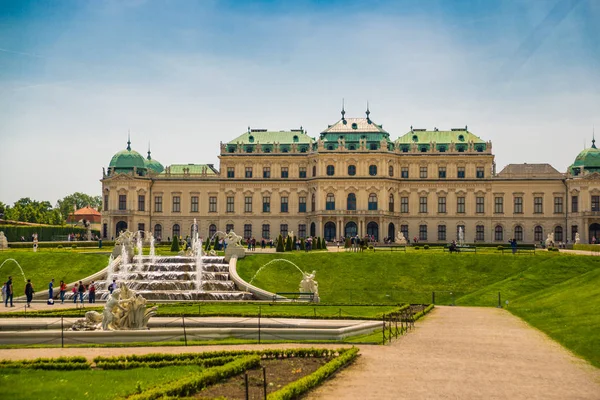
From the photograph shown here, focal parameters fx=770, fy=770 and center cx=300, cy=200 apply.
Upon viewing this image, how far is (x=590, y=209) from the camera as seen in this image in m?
89.7

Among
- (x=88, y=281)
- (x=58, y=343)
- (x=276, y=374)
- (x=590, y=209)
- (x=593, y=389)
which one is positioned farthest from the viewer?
(x=590, y=209)

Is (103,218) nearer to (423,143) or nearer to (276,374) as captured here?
(423,143)

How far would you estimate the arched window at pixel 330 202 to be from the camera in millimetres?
94125

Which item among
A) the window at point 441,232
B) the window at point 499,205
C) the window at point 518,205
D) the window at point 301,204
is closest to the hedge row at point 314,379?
the window at point 441,232

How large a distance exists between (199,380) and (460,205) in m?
78.8

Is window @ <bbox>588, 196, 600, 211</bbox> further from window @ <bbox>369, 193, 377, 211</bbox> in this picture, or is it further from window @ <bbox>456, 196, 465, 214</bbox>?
window @ <bbox>369, 193, 377, 211</bbox>

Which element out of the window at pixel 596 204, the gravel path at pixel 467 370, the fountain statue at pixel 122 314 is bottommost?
the gravel path at pixel 467 370

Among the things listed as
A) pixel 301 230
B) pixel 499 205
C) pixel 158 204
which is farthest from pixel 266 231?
pixel 499 205

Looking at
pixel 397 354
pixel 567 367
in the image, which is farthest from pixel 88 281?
pixel 567 367

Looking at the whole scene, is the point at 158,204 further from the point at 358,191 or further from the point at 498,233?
the point at 498,233

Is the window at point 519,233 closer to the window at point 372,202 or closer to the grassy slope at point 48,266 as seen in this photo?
the window at point 372,202

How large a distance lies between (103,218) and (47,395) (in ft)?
261

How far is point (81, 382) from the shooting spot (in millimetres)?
20922

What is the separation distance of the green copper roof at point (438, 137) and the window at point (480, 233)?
1084 cm
